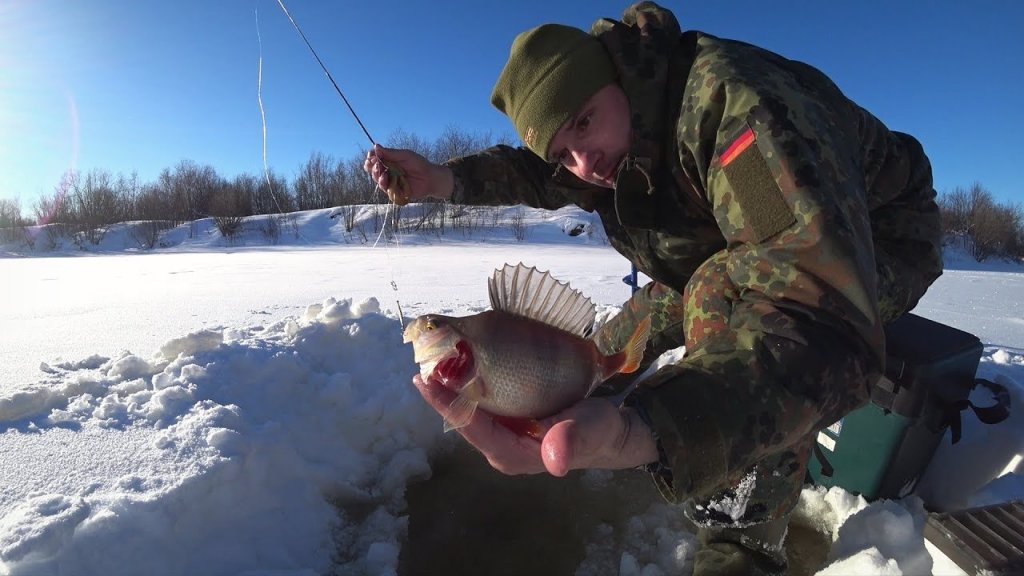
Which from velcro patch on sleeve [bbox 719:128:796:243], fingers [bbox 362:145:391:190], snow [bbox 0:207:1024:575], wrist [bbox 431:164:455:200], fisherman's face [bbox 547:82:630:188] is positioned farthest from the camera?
wrist [bbox 431:164:455:200]

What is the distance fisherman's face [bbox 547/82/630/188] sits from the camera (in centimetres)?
178

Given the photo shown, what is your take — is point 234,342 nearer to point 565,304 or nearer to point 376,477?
point 376,477

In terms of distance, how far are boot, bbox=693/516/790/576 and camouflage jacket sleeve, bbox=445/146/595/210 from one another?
5.20ft

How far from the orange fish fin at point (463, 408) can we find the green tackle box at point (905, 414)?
169cm

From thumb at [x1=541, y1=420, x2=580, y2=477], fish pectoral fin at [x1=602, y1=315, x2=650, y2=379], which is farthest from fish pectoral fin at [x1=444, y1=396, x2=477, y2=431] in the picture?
fish pectoral fin at [x1=602, y1=315, x2=650, y2=379]

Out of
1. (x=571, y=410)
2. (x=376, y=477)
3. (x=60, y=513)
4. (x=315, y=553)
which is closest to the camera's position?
(x=571, y=410)

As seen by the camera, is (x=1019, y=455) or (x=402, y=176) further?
(x=402, y=176)

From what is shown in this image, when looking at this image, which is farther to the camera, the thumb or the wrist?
the wrist

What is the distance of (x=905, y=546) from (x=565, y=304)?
1.60m

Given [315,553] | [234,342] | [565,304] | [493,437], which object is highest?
[565,304]

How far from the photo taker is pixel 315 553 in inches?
75.5

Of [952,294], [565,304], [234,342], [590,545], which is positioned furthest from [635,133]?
[952,294]

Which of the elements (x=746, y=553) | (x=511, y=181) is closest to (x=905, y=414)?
(x=746, y=553)

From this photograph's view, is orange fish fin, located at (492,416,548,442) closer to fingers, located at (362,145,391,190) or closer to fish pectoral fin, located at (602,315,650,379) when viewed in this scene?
fish pectoral fin, located at (602,315,650,379)
